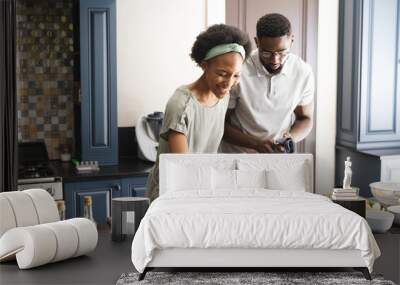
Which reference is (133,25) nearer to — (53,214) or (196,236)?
(53,214)

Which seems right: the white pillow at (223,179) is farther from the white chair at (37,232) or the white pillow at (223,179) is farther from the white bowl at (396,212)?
the white bowl at (396,212)

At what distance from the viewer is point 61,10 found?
681cm

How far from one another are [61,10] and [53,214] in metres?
2.75

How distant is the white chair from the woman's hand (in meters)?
1.52

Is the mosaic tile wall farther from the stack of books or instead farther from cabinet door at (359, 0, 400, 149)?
the stack of books

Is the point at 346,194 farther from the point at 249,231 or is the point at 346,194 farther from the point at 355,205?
the point at 249,231

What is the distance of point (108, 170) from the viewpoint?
648cm

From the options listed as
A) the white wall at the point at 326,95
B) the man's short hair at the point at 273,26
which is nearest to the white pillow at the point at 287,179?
the white wall at the point at 326,95

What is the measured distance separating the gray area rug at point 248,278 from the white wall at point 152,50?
2739 millimetres

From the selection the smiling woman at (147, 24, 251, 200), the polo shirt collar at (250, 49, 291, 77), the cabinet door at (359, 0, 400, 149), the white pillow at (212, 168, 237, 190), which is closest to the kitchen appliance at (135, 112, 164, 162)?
the smiling woman at (147, 24, 251, 200)

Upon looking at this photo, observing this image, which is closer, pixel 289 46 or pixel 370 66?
pixel 289 46

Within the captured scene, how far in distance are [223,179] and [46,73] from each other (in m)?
2.46

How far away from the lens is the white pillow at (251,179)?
5.21m

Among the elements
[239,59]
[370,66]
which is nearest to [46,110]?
[239,59]
